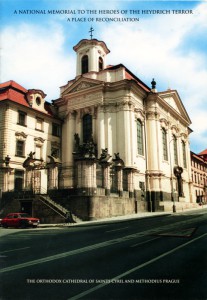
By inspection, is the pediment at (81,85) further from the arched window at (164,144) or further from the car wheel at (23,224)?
the car wheel at (23,224)

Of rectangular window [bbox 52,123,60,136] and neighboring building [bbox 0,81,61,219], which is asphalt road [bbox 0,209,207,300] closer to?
neighboring building [bbox 0,81,61,219]

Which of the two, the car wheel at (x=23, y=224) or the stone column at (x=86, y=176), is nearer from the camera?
the car wheel at (x=23, y=224)

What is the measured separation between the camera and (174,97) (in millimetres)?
48188

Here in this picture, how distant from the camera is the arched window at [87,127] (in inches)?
1535

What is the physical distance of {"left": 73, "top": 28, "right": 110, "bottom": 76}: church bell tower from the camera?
140ft

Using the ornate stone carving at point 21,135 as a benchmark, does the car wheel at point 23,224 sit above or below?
below

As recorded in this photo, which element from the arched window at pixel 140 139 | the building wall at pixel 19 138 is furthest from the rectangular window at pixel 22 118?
the arched window at pixel 140 139

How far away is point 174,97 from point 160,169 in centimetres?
1490

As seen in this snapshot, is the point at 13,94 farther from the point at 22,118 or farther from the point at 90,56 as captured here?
the point at 90,56

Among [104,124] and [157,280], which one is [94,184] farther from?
[157,280]

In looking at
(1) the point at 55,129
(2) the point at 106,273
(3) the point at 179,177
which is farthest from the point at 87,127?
(2) the point at 106,273

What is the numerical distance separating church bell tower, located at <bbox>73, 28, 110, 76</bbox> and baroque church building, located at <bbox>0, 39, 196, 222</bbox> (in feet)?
0.48

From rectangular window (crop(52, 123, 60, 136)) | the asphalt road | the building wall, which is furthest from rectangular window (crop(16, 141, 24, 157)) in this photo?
the asphalt road

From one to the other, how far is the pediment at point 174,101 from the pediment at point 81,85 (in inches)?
452
